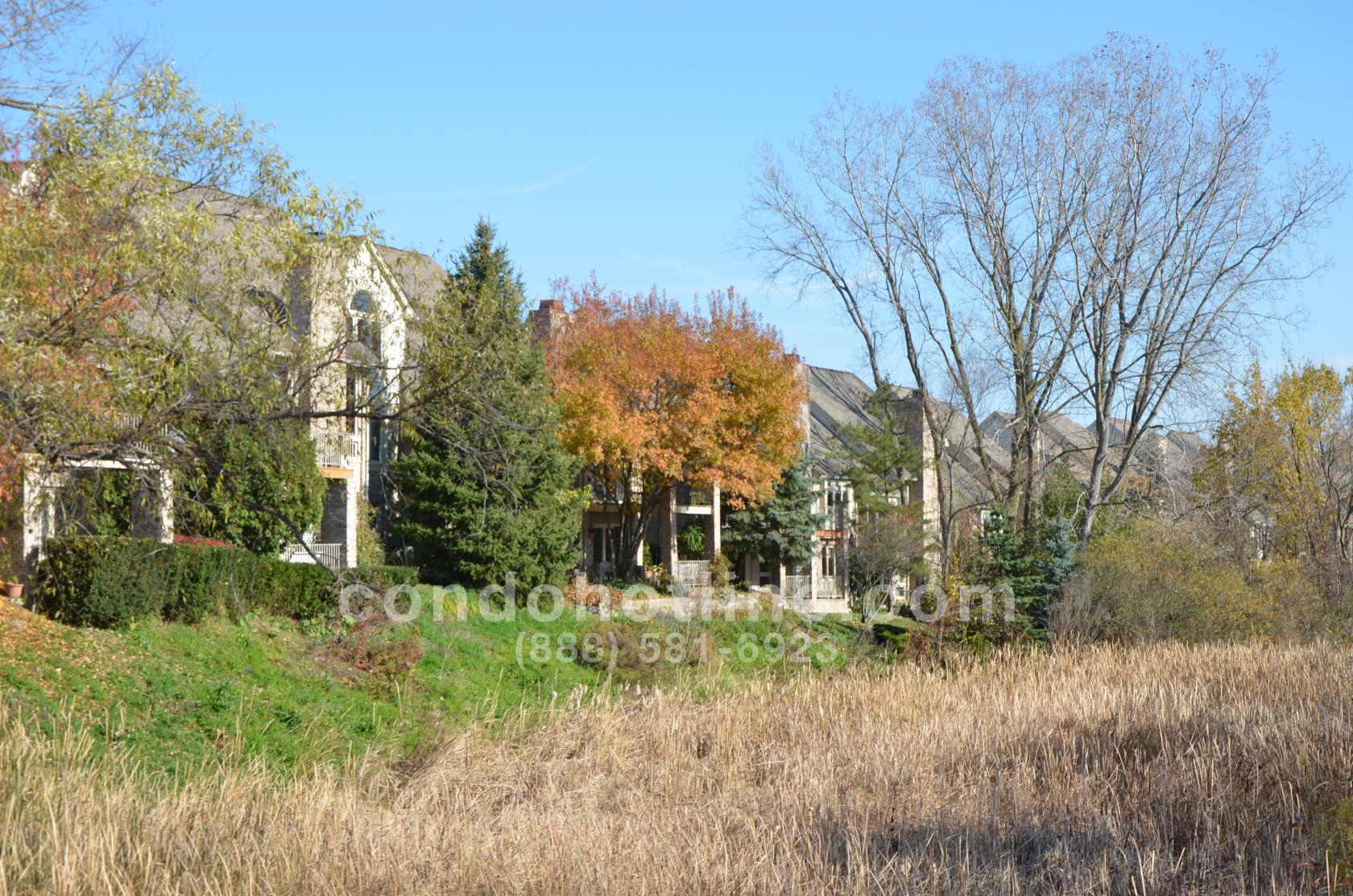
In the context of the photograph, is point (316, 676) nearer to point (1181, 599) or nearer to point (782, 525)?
point (1181, 599)

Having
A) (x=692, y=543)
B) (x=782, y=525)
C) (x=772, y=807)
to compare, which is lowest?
(x=772, y=807)

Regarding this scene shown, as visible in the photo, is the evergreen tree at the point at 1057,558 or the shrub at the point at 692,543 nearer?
the evergreen tree at the point at 1057,558

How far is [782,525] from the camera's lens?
1388 inches

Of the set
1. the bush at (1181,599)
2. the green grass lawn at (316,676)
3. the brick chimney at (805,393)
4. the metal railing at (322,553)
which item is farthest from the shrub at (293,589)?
the brick chimney at (805,393)

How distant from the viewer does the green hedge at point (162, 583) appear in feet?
49.4

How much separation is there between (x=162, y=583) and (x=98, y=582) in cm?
92

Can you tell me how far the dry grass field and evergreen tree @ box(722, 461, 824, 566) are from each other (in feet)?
73.5

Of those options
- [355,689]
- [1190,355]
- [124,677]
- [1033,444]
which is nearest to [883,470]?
[1033,444]

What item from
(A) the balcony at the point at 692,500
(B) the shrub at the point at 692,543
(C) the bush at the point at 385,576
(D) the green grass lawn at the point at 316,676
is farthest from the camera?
(B) the shrub at the point at 692,543

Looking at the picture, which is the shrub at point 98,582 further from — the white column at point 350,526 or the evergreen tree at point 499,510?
the white column at point 350,526

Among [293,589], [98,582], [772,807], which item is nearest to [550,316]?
[293,589]

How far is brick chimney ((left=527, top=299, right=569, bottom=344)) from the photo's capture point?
31.7m

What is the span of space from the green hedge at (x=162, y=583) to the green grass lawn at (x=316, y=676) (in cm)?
34

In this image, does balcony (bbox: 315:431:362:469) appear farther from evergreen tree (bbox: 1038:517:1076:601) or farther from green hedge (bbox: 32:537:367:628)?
evergreen tree (bbox: 1038:517:1076:601)
